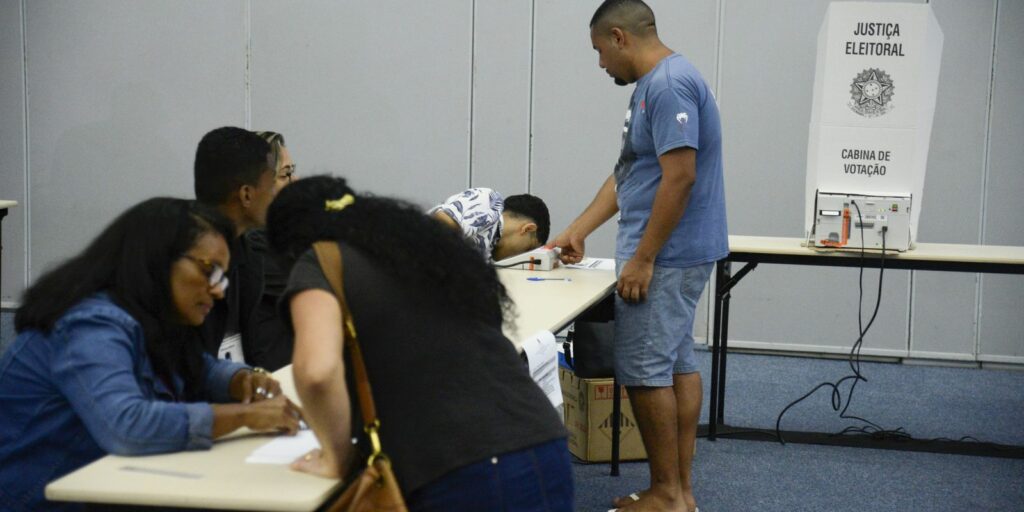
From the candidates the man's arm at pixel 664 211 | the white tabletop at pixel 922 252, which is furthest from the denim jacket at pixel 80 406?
the white tabletop at pixel 922 252

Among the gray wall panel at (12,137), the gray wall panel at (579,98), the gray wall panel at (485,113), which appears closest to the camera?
the gray wall panel at (485,113)

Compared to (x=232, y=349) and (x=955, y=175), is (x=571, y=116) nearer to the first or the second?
(x=955, y=175)

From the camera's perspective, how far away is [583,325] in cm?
373

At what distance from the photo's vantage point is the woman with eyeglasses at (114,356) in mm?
1762

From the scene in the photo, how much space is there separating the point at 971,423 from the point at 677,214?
90.3 inches

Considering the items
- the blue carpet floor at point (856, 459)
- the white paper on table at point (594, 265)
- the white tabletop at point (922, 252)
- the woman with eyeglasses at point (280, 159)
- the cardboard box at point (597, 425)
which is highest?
the woman with eyeglasses at point (280, 159)

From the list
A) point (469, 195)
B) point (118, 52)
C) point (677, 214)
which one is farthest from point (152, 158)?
point (677, 214)

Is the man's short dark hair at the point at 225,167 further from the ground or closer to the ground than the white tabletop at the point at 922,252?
further from the ground

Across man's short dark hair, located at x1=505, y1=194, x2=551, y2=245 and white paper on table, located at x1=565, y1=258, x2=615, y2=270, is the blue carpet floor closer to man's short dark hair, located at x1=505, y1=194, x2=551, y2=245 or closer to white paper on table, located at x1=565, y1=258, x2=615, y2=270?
white paper on table, located at x1=565, y1=258, x2=615, y2=270

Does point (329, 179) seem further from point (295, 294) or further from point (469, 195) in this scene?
point (469, 195)

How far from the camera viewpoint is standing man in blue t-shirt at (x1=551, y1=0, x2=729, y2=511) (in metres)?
3.10

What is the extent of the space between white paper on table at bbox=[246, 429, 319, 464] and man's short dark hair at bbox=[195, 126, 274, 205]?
1.08 m

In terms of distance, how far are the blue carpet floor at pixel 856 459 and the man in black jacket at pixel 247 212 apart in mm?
1211

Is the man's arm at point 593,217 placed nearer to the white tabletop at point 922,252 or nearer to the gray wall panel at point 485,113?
the white tabletop at point 922,252
